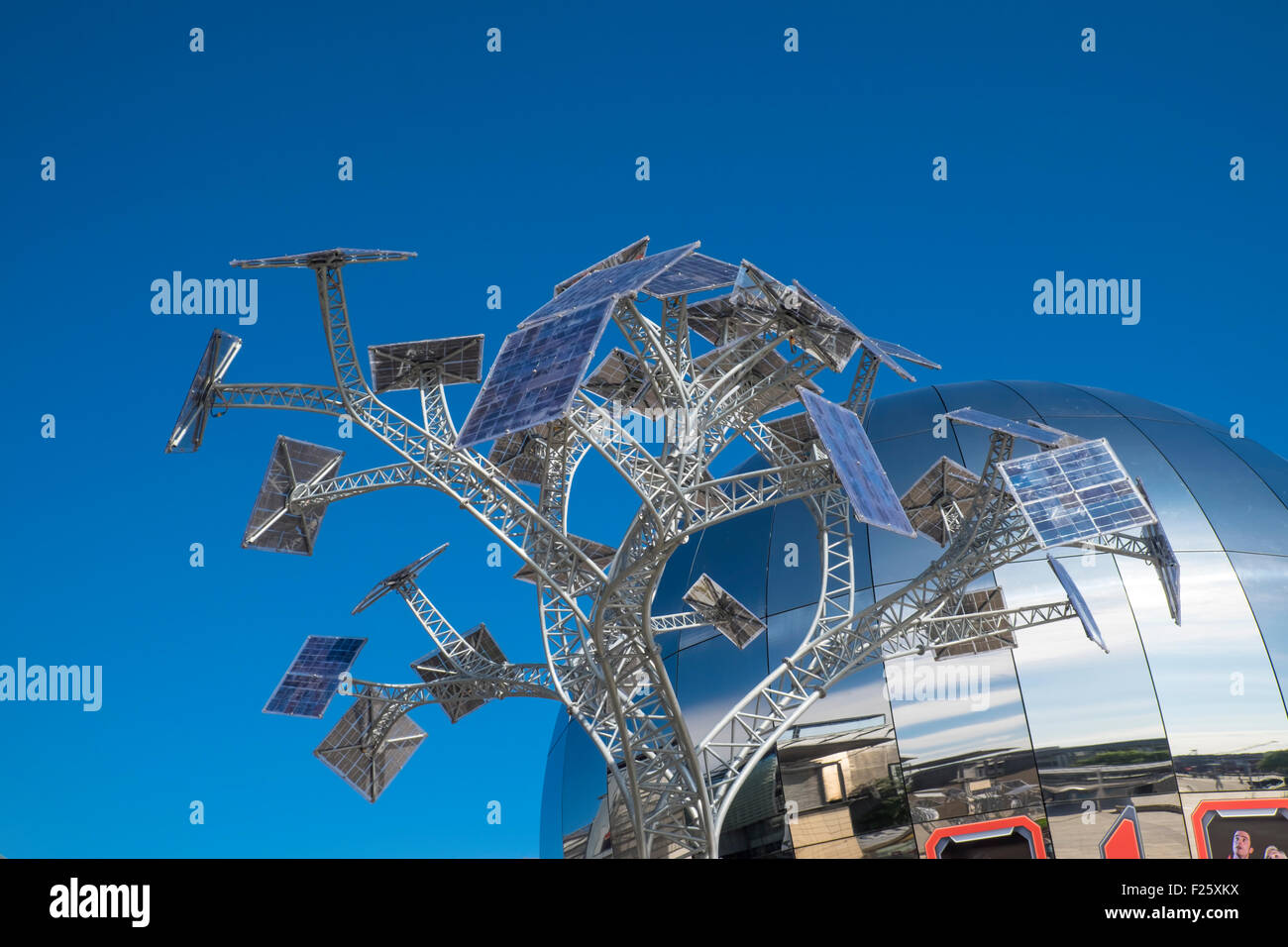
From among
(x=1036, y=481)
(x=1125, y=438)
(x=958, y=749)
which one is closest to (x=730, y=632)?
(x=958, y=749)

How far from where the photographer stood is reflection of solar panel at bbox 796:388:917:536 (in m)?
18.7

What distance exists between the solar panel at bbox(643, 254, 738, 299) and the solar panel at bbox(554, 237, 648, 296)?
174 inches

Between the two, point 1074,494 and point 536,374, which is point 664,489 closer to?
point 536,374

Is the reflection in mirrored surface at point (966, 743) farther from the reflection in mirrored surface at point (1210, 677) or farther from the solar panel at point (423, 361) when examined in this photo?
the solar panel at point (423, 361)

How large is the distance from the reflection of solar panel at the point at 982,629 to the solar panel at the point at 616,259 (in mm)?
10690

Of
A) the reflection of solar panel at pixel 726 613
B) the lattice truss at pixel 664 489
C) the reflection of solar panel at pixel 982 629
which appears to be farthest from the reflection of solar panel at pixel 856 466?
the reflection of solar panel at pixel 726 613

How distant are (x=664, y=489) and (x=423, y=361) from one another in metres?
5.91

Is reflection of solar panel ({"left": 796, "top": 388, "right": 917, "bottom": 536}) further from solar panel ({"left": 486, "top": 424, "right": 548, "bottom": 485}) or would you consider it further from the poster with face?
the poster with face

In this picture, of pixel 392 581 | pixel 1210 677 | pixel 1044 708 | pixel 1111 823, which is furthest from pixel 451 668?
pixel 1210 677

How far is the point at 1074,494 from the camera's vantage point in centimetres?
2103

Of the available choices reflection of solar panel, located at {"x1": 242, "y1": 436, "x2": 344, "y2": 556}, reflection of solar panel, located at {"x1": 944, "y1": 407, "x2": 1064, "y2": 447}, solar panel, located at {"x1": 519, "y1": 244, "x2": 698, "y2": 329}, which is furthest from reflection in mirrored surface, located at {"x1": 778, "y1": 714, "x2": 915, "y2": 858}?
reflection of solar panel, located at {"x1": 242, "y1": 436, "x2": 344, "y2": 556}
